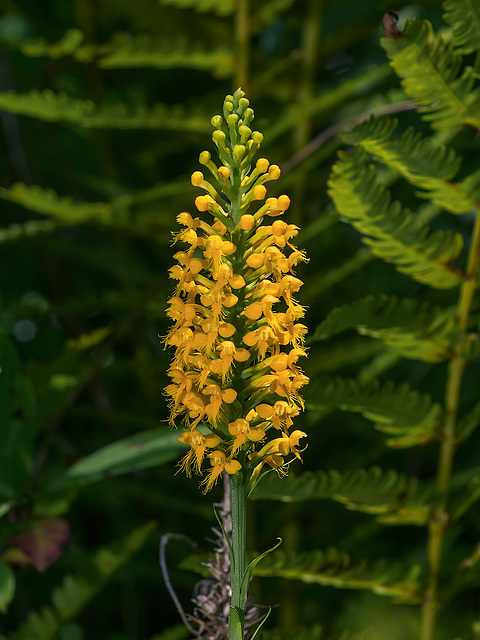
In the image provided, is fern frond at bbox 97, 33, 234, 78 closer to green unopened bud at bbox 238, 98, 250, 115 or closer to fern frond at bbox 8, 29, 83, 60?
fern frond at bbox 8, 29, 83, 60

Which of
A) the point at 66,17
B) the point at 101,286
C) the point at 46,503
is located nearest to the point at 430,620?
the point at 46,503

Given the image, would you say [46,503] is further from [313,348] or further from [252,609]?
[313,348]

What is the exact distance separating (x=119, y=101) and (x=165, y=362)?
2.40 feet

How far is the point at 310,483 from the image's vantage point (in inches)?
32.9

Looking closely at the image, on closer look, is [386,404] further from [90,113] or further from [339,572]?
[90,113]

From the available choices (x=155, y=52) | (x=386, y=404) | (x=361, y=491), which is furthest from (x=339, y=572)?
(x=155, y=52)

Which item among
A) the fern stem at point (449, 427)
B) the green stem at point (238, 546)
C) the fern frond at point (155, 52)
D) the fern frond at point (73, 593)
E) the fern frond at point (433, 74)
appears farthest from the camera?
the fern frond at point (155, 52)

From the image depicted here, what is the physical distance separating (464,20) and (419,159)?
16cm

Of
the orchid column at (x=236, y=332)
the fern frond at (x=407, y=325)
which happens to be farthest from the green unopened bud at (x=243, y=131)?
the fern frond at (x=407, y=325)

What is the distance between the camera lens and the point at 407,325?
87 cm

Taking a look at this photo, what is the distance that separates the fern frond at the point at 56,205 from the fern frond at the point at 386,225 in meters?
0.47

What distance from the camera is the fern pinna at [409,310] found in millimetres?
784

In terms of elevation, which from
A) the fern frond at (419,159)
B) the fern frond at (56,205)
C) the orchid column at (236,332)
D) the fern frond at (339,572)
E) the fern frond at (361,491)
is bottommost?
the fern frond at (339,572)

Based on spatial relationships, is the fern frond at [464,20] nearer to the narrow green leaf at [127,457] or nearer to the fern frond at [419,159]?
the fern frond at [419,159]
